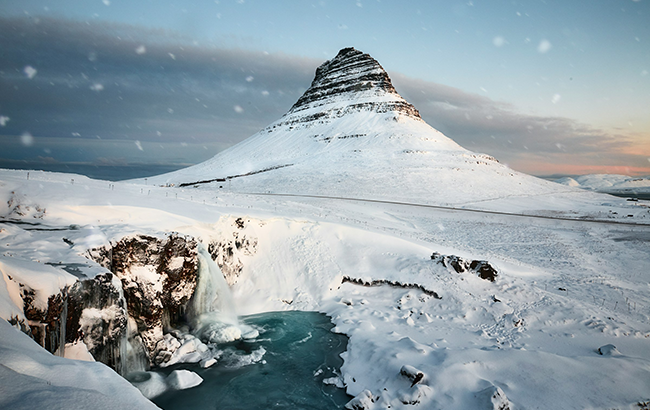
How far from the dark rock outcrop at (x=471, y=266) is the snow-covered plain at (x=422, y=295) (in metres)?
0.42

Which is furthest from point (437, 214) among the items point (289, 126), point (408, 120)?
point (289, 126)

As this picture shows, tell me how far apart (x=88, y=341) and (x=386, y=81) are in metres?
152

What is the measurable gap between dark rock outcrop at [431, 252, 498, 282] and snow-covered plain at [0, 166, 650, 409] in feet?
1.37

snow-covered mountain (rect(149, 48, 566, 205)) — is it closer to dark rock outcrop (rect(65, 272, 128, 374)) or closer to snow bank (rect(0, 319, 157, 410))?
dark rock outcrop (rect(65, 272, 128, 374))

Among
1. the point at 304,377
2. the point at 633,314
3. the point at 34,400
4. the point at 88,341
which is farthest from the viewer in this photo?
the point at 633,314

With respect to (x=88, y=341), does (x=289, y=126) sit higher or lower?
higher

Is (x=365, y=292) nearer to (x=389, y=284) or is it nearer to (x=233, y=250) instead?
(x=389, y=284)

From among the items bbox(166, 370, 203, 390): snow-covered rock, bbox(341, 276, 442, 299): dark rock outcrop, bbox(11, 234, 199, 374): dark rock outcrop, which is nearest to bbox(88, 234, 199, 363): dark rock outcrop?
bbox(11, 234, 199, 374): dark rock outcrop

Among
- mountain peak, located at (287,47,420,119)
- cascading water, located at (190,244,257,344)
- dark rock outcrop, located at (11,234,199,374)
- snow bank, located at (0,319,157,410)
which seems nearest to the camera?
snow bank, located at (0,319,157,410)

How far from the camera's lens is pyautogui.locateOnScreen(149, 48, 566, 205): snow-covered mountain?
59.7 m

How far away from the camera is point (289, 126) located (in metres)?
128

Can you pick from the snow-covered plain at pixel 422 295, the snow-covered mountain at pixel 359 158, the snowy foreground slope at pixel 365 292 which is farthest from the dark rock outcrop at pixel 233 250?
the snow-covered mountain at pixel 359 158

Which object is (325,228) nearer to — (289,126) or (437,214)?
(437,214)

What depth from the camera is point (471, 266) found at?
16.7 m
